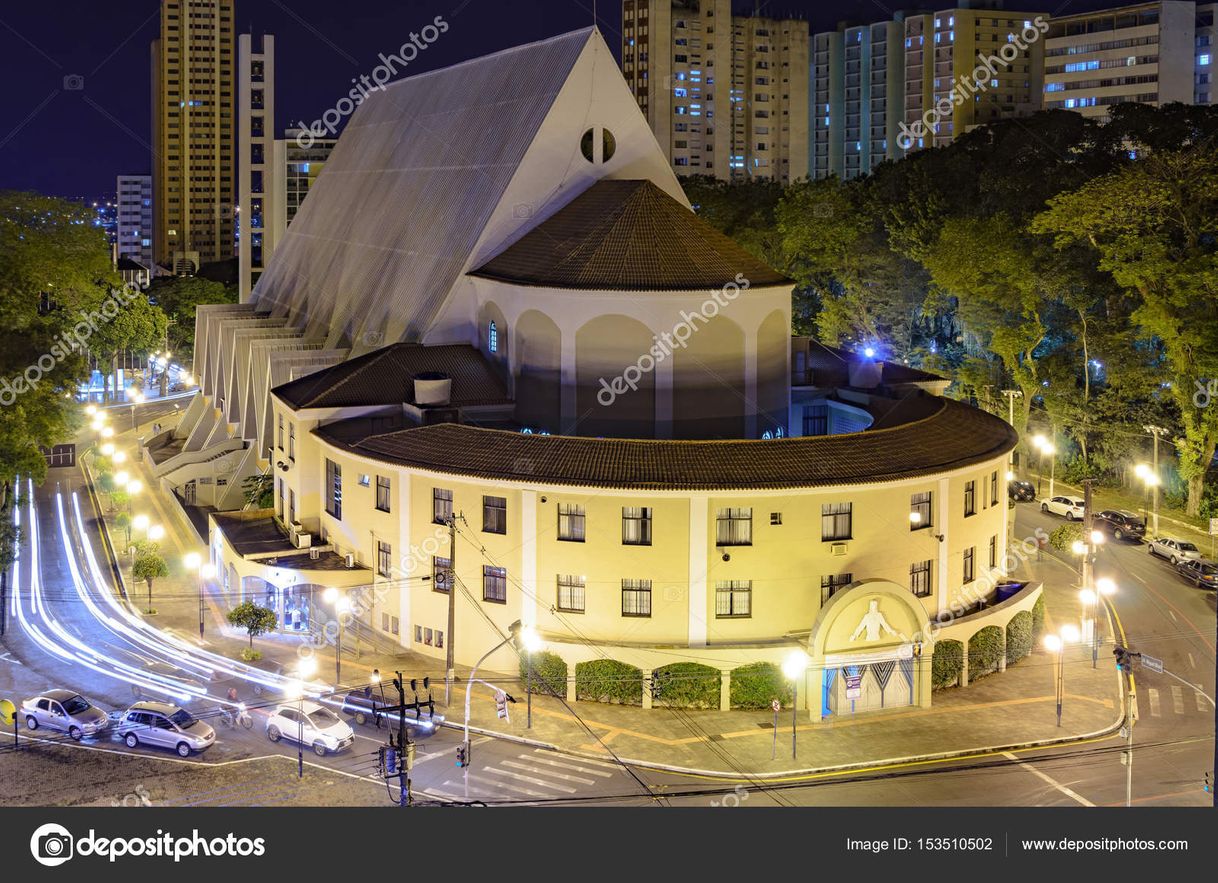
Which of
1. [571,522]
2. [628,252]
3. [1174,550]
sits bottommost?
[1174,550]

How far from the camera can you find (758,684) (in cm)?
5359

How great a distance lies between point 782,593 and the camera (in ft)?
179

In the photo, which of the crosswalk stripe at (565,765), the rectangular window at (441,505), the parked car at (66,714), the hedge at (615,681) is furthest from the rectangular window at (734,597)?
the parked car at (66,714)

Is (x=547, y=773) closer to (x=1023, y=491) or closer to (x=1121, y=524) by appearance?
(x=1121, y=524)

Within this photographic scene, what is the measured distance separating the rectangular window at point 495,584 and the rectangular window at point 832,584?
1125 cm

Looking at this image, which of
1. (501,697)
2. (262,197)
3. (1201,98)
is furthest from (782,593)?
(1201,98)

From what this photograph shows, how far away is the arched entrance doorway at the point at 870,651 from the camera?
53.1 metres

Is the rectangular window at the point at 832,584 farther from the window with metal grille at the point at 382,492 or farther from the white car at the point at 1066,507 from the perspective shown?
the white car at the point at 1066,507

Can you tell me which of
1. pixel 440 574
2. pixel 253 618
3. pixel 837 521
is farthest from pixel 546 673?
pixel 253 618

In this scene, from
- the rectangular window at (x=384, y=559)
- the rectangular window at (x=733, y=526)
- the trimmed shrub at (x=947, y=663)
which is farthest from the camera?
the rectangular window at (x=384, y=559)

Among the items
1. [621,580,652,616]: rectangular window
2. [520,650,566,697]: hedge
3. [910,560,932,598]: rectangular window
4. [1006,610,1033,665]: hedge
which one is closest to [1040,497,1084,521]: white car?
[1006,610,1033,665]: hedge

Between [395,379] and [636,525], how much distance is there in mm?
20296

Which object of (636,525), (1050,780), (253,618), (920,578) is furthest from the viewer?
(253,618)

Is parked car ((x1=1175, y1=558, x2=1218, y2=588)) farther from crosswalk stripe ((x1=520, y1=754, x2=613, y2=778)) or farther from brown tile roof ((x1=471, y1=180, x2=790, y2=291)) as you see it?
crosswalk stripe ((x1=520, y1=754, x2=613, y2=778))
